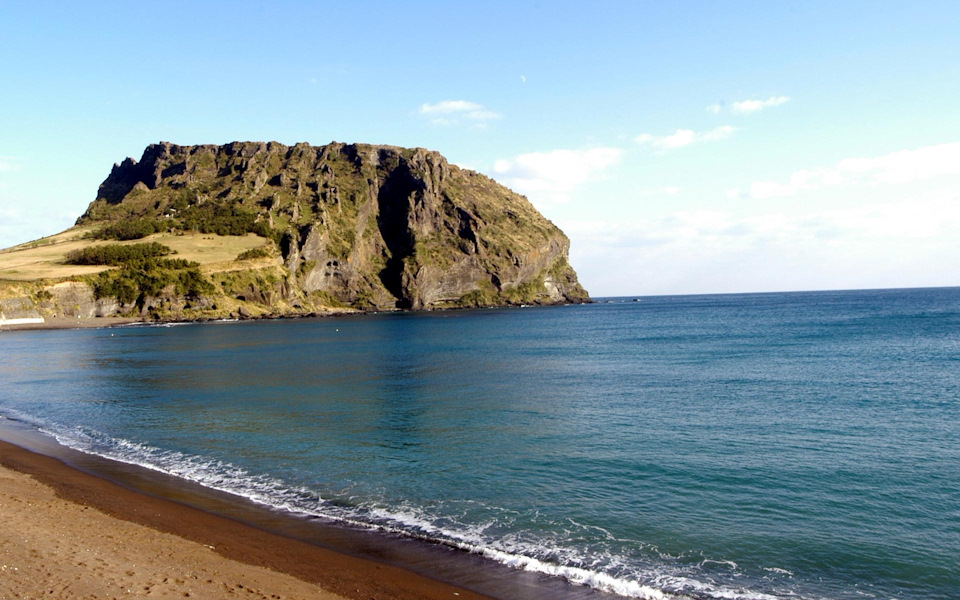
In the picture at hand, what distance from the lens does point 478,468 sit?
2103cm

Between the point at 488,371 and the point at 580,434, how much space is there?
2280cm

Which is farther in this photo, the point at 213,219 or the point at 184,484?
the point at 213,219

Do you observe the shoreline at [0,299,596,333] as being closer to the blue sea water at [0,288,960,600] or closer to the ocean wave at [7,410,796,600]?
the blue sea water at [0,288,960,600]

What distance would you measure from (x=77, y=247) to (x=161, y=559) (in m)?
183

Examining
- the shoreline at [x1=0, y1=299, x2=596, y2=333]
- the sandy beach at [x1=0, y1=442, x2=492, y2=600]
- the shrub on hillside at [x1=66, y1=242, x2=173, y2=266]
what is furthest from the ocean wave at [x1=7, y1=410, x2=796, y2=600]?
the shrub on hillside at [x1=66, y1=242, x2=173, y2=266]

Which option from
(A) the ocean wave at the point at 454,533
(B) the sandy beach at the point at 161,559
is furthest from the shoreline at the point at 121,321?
(B) the sandy beach at the point at 161,559

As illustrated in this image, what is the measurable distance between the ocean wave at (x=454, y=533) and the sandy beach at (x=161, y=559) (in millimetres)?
1932

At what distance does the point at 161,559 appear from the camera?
13180 millimetres

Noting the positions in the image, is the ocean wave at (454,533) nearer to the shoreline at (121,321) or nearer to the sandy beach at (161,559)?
the sandy beach at (161,559)

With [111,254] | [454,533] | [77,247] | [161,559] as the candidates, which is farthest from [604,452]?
[77,247]

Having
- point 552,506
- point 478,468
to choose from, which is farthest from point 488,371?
point 552,506

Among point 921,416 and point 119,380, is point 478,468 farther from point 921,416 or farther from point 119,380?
point 119,380

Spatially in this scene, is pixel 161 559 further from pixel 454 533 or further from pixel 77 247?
pixel 77 247

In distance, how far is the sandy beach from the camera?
11625 millimetres
